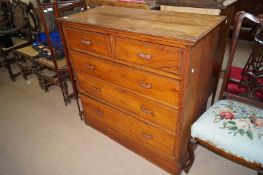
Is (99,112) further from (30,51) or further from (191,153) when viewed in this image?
(30,51)

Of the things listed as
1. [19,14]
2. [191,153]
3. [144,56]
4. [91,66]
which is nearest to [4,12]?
[19,14]

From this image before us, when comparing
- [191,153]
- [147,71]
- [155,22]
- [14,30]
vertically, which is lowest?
[191,153]

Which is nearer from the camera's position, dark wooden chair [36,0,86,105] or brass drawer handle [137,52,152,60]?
brass drawer handle [137,52,152,60]

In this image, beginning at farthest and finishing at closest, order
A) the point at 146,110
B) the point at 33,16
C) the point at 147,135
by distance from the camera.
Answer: the point at 33,16 < the point at 147,135 < the point at 146,110

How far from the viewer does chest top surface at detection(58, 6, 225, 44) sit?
3.76 feet

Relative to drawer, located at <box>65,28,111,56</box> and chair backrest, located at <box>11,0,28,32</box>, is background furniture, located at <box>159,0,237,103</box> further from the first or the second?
chair backrest, located at <box>11,0,28,32</box>

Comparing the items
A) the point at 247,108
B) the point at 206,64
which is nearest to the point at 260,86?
the point at 247,108

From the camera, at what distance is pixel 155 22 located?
136 centimetres

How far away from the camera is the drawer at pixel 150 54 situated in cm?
116

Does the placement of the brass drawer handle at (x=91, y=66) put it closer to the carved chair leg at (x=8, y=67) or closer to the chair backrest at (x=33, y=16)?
the chair backrest at (x=33, y=16)

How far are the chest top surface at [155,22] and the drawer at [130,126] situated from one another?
690 mm

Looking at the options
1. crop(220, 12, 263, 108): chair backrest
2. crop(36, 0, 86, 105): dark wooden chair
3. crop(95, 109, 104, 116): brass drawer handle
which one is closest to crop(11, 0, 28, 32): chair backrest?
crop(36, 0, 86, 105): dark wooden chair

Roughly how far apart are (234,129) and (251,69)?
1.45 ft

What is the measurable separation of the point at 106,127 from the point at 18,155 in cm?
82
